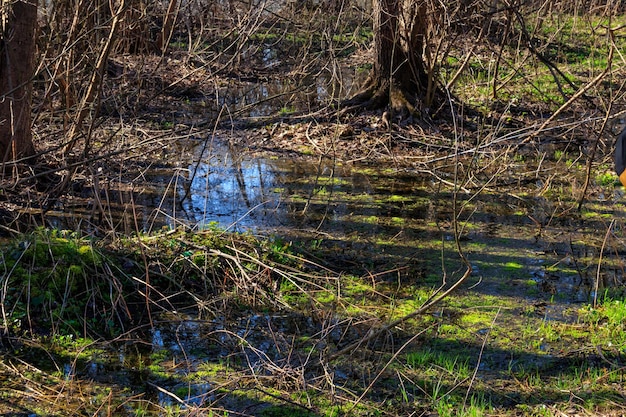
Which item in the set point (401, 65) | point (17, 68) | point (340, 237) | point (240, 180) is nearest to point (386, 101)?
point (401, 65)

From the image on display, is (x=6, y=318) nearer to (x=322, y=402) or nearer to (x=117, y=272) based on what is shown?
(x=117, y=272)

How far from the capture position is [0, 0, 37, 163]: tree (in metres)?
7.82

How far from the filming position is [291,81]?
598 inches

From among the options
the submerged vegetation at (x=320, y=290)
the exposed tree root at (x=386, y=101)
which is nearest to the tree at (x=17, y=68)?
the submerged vegetation at (x=320, y=290)

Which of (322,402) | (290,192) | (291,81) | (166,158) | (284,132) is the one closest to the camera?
(322,402)

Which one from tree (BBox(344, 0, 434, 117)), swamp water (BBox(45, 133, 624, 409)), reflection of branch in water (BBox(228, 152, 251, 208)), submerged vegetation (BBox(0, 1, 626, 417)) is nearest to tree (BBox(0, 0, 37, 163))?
submerged vegetation (BBox(0, 1, 626, 417))

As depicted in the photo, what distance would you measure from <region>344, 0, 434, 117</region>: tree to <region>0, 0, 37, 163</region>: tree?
16.0 ft

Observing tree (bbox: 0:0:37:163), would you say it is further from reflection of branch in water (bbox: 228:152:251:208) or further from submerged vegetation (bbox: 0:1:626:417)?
reflection of branch in water (bbox: 228:152:251:208)

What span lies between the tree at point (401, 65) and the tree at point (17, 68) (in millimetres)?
4892

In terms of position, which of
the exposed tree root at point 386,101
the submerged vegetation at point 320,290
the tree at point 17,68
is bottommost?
the submerged vegetation at point 320,290

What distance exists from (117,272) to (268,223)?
217cm

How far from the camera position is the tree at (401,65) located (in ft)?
36.6

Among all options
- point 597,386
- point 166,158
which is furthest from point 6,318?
point 166,158

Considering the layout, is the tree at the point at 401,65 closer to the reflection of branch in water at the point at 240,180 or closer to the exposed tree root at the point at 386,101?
the exposed tree root at the point at 386,101
